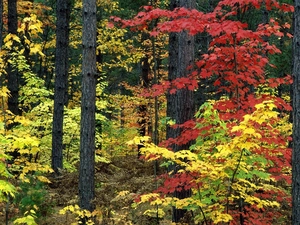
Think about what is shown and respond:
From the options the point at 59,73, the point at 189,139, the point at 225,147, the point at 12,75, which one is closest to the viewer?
the point at 225,147

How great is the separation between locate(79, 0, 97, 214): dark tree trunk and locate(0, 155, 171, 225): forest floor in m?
0.38

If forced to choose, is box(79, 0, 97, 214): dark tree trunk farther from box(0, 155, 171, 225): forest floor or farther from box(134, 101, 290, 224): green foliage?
box(134, 101, 290, 224): green foliage

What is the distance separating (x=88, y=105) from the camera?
739 cm

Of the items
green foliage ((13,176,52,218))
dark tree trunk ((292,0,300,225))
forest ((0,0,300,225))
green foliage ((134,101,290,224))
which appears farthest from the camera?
green foliage ((13,176,52,218))

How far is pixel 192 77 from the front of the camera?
6812mm

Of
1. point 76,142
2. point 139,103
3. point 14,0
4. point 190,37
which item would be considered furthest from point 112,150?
point 190,37

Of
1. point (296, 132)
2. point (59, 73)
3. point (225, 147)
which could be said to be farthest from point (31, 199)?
point (296, 132)

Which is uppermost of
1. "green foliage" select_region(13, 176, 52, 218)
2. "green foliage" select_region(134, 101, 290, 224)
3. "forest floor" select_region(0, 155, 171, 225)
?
"green foliage" select_region(134, 101, 290, 224)

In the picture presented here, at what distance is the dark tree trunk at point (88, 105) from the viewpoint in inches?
289

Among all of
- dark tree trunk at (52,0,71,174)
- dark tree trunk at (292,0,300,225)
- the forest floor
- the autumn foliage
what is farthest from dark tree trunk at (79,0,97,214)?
dark tree trunk at (52,0,71,174)

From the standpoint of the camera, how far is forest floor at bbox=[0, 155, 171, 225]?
25.3 ft

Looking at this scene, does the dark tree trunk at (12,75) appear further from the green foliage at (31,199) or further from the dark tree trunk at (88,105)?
the dark tree trunk at (88,105)

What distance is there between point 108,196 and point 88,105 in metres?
3.81

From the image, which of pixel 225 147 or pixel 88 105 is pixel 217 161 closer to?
pixel 225 147
